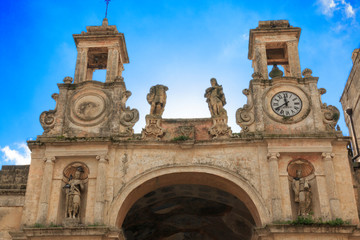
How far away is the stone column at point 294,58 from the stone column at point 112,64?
710 cm

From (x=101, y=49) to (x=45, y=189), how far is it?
6.73 metres

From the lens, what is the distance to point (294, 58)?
20078 millimetres

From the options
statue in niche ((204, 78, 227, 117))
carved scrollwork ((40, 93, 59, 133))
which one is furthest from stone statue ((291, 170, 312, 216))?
carved scrollwork ((40, 93, 59, 133))

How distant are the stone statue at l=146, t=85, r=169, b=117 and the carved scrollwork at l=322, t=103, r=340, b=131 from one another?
6122mm

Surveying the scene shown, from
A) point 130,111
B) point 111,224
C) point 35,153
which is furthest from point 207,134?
point 35,153

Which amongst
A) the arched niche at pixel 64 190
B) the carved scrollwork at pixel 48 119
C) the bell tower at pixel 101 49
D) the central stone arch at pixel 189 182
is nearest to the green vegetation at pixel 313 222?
the central stone arch at pixel 189 182

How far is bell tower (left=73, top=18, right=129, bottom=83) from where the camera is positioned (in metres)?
20.3

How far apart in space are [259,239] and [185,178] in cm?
349

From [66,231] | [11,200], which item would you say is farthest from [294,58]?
[11,200]

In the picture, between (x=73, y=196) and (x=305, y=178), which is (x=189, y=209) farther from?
(x=73, y=196)

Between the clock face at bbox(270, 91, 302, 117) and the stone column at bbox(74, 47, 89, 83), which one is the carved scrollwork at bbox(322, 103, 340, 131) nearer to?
the clock face at bbox(270, 91, 302, 117)

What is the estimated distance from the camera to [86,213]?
1695 centimetres

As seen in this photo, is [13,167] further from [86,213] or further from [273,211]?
[273,211]

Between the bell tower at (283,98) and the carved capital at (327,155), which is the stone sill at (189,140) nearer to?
the bell tower at (283,98)
